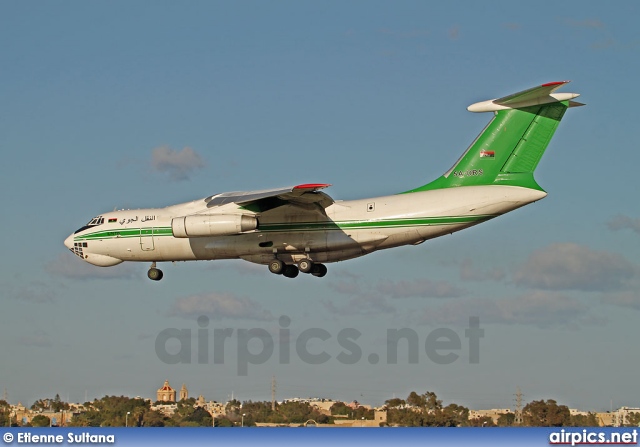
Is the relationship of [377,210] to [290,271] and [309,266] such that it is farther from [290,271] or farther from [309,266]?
[290,271]

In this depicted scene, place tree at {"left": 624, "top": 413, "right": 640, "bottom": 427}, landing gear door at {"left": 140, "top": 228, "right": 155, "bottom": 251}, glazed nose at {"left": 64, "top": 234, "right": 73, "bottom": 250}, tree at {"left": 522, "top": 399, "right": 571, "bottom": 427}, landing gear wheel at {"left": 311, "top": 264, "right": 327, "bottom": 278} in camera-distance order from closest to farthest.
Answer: landing gear wheel at {"left": 311, "top": 264, "right": 327, "bottom": 278} < landing gear door at {"left": 140, "top": 228, "right": 155, "bottom": 251} < glazed nose at {"left": 64, "top": 234, "right": 73, "bottom": 250} < tree at {"left": 522, "top": 399, "right": 571, "bottom": 427} < tree at {"left": 624, "top": 413, "right": 640, "bottom": 427}

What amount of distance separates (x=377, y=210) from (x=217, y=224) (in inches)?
153

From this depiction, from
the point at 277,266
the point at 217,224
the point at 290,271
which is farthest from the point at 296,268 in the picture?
the point at 217,224

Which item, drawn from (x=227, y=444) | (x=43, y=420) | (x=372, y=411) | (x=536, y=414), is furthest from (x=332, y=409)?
(x=227, y=444)

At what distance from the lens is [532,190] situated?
29656mm

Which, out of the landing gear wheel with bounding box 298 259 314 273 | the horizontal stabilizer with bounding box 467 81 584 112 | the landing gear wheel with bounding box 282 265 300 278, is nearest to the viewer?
the horizontal stabilizer with bounding box 467 81 584 112

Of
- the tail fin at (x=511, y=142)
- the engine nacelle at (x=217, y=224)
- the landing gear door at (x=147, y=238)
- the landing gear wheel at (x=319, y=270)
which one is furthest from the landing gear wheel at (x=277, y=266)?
the tail fin at (x=511, y=142)

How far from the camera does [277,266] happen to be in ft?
104

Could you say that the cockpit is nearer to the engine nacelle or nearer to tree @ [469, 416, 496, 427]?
the engine nacelle

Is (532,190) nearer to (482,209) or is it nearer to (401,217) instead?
(482,209)

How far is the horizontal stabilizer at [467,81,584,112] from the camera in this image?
2945 centimetres

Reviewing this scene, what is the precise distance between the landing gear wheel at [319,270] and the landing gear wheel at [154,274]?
13.7 feet

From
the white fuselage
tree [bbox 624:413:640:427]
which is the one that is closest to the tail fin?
the white fuselage

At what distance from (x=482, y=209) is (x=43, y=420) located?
16.0m
